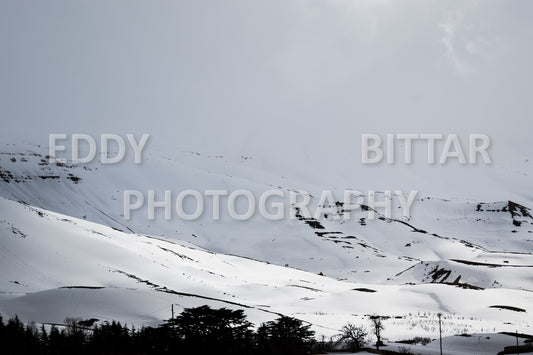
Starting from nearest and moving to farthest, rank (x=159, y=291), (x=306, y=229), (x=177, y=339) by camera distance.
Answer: (x=177, y=339) < (x=159, y=291) < (x=306, y=229)

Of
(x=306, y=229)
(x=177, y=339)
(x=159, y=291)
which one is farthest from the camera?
(x=306, y=229)

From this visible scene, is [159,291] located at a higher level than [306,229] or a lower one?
lower

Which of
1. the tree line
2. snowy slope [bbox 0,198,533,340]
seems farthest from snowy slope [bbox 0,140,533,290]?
the tree line

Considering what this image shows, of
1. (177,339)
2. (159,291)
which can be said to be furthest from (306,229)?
(177,339)

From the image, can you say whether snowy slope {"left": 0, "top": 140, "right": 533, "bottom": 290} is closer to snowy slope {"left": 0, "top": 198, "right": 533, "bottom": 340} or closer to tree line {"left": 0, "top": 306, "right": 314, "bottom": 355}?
snowy slope {"left": 0, "top": 198, "right": 533, "bottom": 340}

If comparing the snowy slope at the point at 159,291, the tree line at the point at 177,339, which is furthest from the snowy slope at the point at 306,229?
the tree line at the point at 177,339

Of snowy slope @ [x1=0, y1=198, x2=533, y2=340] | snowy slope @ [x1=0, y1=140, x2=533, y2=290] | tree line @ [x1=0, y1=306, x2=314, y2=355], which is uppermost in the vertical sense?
snowy slope @ [x1=0, y1=140, x2=533, y2=290]

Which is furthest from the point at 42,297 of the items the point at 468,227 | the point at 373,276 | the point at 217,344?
the point at 468,227

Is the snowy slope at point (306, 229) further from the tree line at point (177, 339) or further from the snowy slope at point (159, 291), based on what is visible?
the tree line at point (177, 339)

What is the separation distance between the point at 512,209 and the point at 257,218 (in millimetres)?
84925

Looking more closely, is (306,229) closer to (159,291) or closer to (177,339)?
(159,291)

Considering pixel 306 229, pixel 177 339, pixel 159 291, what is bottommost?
pixel 177 339

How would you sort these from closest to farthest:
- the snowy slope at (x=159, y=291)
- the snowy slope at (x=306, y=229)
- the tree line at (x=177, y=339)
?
the tree line at (x=177, y=339) → the snowy slope at (x=159, y=291) → the snowy slope at (x=306, y=229)

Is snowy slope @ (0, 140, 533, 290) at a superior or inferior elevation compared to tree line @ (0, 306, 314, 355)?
superior
